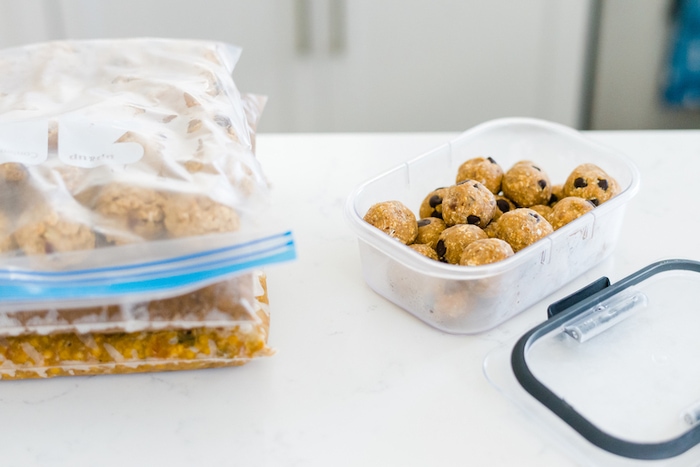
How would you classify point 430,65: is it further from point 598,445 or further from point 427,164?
point 598,445

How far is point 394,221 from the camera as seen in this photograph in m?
0.75

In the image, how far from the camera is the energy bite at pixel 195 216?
62cm

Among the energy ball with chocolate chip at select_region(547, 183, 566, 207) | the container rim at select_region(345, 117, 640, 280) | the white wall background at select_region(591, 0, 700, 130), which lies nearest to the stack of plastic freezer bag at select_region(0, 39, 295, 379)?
the container rim at select_region(345, 117, 640, 280)

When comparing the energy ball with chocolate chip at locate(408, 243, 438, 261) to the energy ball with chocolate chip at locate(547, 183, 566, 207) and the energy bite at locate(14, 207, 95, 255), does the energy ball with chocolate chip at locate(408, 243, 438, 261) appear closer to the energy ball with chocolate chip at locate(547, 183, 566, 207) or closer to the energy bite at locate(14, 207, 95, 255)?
the energy ball with chocolate chip at locate(547, 183, 566, 207)

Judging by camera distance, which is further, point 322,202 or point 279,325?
point 322,202

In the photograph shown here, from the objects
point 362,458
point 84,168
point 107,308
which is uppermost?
point 84,168

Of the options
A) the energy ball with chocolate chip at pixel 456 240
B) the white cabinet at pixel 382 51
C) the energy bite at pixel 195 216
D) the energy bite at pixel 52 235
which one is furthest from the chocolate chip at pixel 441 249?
the white cabinet at pixel 382 51

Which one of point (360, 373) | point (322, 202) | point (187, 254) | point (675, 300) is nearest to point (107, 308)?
point (187, 254)

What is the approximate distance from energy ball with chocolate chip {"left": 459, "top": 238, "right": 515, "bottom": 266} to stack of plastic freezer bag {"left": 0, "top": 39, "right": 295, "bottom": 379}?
18 cm

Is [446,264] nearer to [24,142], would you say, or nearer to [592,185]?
[592,185]

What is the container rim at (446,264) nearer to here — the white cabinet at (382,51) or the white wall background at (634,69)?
the white cabinet at (382,51)

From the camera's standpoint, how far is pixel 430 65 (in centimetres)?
193

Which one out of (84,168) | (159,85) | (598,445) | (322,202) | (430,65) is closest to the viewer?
(598,445)

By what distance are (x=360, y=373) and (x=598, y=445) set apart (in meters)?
0.22
